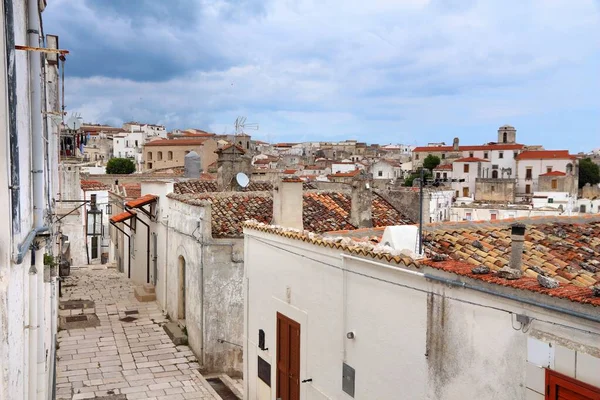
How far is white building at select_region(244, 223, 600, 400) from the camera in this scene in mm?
4844

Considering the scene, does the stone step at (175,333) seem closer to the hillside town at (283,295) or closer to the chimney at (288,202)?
the hillside town at (283,295)

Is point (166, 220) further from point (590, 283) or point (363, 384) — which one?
point (590, 283)

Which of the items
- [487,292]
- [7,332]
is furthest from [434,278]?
[7,332]

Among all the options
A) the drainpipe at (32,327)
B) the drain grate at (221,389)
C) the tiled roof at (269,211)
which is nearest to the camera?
the drainpipe at (32,327)

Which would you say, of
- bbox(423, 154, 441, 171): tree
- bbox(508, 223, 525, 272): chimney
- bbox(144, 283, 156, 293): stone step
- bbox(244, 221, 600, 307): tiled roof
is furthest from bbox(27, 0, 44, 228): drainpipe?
bbox(423, 154, 441, 171): tree

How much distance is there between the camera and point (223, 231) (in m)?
14.4

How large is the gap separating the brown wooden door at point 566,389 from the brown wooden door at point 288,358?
4.86m

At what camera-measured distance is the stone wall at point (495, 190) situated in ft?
233

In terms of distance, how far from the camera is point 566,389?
4727mm

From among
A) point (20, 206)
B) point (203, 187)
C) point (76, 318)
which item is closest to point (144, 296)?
point (76, 318)

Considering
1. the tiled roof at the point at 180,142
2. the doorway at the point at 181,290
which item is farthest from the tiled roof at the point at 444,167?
the doorway at the point at 181,290

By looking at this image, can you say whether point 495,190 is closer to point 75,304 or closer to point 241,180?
point 241,180

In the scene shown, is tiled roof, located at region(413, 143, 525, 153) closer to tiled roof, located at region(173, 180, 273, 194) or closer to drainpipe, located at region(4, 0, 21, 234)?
tiled roof, located at region(173, 180, 273, 194)

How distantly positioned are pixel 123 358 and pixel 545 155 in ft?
251
